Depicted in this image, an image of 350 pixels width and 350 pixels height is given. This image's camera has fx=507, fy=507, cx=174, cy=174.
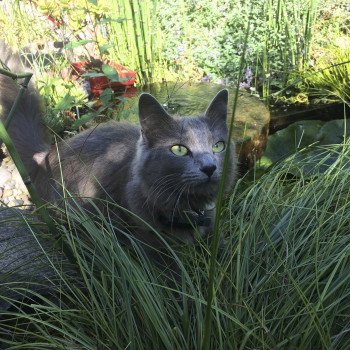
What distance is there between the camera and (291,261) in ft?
5.56

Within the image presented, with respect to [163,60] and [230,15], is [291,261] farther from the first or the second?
[230,15]

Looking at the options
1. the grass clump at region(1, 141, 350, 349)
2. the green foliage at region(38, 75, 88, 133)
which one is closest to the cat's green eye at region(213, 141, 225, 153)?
the grass clump at region(1, 141, 350, 349)

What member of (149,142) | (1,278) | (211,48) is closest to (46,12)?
(211,48)

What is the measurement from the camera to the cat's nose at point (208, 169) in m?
1.75

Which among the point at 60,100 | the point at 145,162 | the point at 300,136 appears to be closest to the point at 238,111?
the point at 300,136

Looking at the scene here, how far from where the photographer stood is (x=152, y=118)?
6.38 feet

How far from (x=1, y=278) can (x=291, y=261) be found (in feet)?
3.21

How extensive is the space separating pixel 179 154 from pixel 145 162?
0.15 meters

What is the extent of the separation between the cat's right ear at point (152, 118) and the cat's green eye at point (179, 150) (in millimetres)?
99

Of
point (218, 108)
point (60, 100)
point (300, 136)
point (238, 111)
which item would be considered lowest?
point (300, 136)

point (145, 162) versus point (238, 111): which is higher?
point (145, 162)

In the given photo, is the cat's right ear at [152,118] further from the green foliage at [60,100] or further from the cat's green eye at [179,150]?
the green foliage at [60,100]

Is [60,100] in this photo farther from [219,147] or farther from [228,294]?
[228,294]

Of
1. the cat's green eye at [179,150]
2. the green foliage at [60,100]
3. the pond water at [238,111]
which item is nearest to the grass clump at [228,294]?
the cat's green eye at [179,150]
